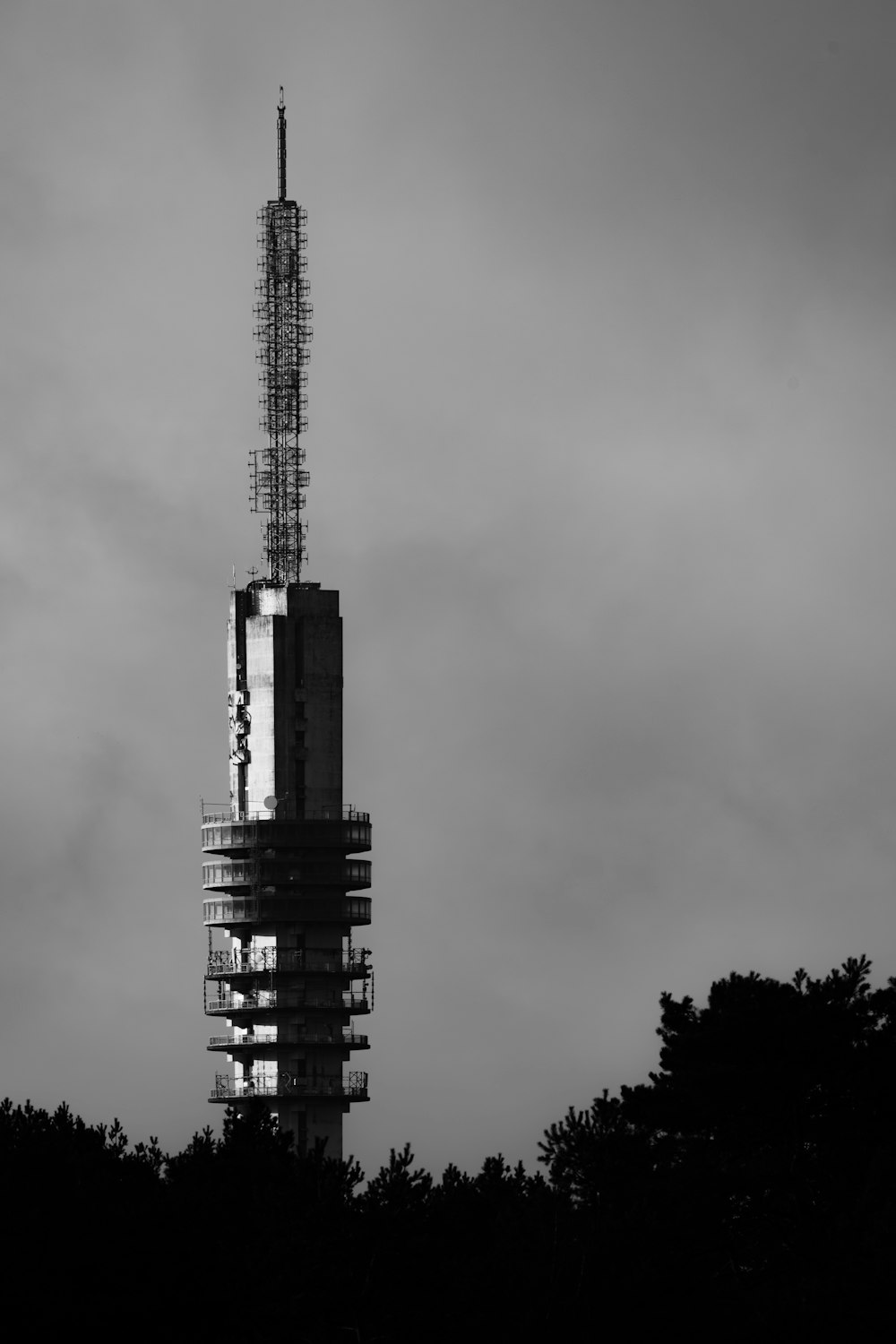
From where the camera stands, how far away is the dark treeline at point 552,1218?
70.8 metres

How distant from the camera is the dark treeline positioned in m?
70.8

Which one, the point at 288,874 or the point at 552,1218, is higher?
the point at 288,874

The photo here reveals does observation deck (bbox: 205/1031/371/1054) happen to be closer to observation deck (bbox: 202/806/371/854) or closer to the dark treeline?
observation deck (bbox: 202/806/371/854)

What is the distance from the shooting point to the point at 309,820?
156 m

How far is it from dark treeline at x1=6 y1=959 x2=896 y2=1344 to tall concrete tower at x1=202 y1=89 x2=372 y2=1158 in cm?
5557

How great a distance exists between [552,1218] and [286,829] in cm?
8174

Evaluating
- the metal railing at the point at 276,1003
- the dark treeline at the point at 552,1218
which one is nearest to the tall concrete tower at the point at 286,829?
the metal railing at the point at 276,1003

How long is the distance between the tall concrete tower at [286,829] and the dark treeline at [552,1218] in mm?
55567

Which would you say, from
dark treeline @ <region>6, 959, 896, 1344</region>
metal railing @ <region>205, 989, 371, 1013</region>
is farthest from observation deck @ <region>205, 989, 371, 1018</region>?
dark treeline @ <region>6, 959, 896, 1344</region>

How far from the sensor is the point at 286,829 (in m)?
156

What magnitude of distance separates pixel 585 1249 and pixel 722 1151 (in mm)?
23347

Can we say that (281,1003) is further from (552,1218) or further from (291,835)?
(552,1218)

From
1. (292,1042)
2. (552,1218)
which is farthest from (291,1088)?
(552,1218)

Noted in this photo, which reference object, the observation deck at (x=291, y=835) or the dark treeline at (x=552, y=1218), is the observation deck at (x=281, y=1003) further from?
the dark treeline at (x=552, y=1218)
